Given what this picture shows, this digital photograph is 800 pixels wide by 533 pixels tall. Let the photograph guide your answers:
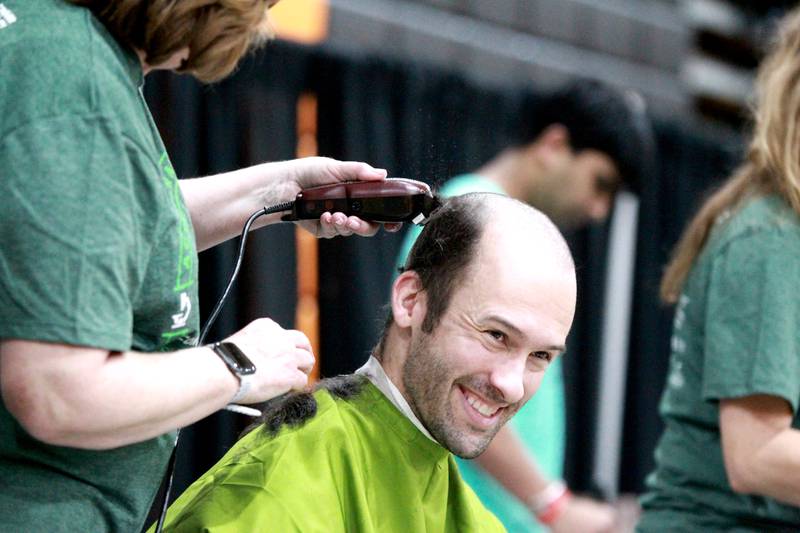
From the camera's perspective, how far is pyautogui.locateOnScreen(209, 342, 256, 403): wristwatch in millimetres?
1098

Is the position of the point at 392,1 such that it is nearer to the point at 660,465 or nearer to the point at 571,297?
the point at 660,465

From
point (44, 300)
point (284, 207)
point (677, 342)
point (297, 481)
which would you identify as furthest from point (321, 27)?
point (44, 300)

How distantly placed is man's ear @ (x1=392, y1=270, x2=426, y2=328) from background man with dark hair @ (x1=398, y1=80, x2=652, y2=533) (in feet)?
1.81

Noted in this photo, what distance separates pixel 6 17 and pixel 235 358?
1.25 ft

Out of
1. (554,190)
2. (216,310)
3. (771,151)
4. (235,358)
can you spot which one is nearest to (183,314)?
(235,358)

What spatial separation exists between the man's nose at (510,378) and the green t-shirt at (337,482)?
14 cm

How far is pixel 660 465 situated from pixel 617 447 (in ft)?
6.49

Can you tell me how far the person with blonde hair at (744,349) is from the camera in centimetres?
169

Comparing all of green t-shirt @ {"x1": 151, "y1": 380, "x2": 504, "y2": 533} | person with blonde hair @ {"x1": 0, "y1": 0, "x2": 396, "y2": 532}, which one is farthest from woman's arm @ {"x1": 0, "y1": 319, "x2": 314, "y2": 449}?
green t-shirt @ {"x1": 151, "y1": 380, "x2": 504, "y2": 533}

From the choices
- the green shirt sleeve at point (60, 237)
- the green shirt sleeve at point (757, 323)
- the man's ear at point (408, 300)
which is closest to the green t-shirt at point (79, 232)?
the green shirt sleeve at point (60, 237)

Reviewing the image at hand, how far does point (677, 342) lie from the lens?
6.31 ft

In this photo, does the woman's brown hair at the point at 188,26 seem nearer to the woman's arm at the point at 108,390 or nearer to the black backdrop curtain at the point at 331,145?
the woman's arm at the point at 108,390

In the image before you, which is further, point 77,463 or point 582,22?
point 582,22

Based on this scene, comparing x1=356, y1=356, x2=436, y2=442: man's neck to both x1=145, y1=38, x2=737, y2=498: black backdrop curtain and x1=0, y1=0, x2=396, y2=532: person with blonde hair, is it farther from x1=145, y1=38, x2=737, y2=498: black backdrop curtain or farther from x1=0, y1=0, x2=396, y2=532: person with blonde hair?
x1=145, y1=38, x2=737, y2=498: black backdrop curtain
